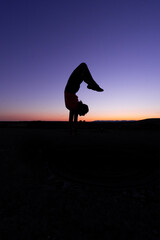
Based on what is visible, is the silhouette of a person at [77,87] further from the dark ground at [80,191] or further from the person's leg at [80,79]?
the dark ground at [80,191]

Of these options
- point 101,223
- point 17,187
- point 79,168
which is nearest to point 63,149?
point 79,168

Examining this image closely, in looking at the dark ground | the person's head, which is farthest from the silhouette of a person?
the dark ground

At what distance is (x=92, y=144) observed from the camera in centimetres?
285

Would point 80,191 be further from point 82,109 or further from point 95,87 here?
point 95,87

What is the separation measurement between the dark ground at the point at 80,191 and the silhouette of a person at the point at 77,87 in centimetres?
92

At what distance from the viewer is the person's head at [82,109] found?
3396 mm

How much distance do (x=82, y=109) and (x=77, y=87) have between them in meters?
0.57

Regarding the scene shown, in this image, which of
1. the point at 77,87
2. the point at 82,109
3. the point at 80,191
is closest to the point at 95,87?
the point at 77,87

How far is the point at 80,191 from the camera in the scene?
5.39 ft

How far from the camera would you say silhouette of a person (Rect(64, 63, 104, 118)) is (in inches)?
128

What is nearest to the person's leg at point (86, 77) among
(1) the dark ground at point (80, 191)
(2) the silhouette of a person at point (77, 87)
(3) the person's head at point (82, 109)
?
(2) the silhouette of a person at point (77, 87)

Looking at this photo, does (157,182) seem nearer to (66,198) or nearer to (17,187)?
(66,198)

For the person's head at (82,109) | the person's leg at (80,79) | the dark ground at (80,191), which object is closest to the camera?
the dark ground at (80,191)

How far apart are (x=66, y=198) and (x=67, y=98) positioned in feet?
7.55
